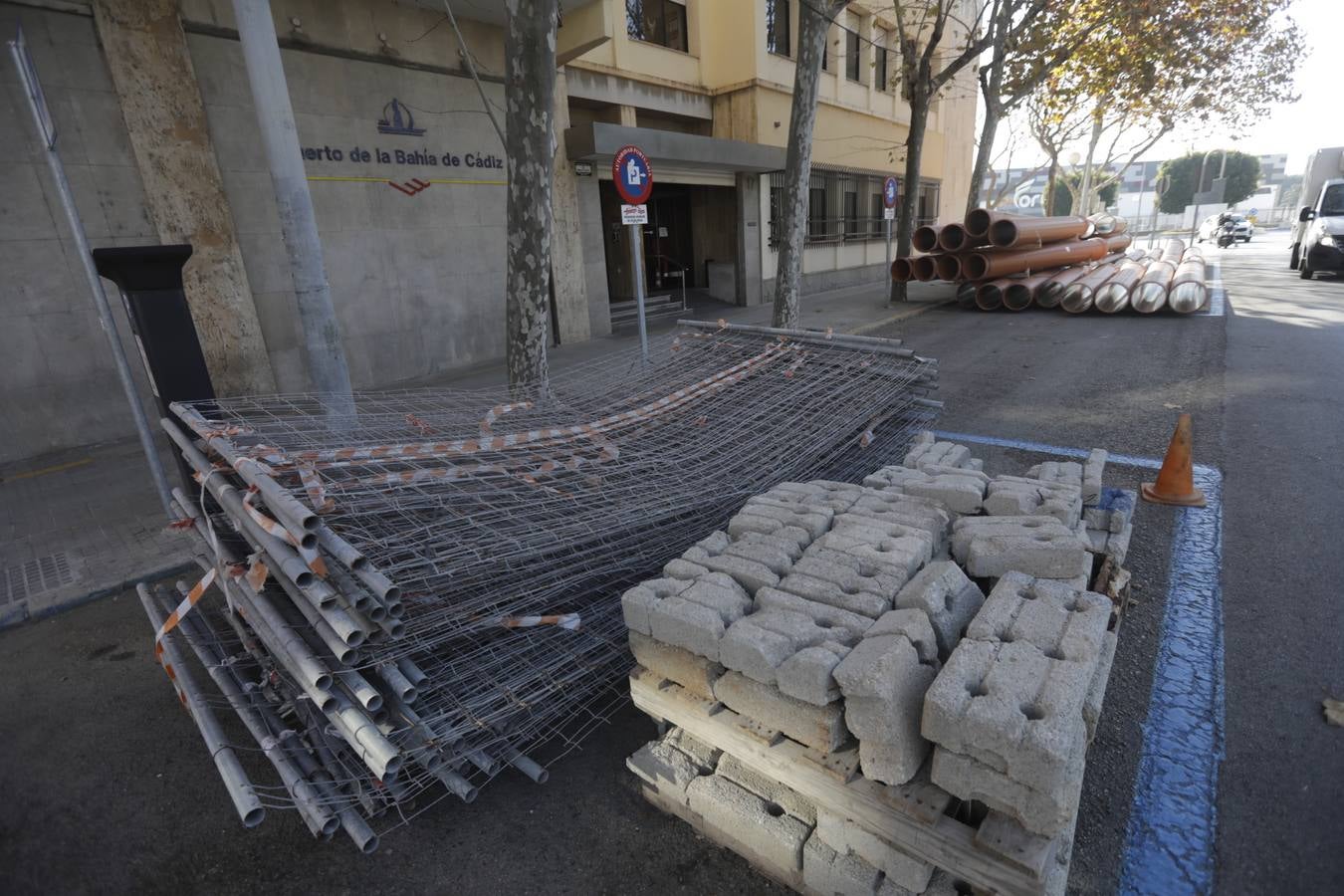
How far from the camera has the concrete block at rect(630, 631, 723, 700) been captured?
226 cm

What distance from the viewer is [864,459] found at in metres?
4.93

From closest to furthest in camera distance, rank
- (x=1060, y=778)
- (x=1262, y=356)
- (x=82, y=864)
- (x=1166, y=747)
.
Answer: (x=1060, y=778), (x=82, y=864), (x=1166, y=747), (x=1262, y=356)

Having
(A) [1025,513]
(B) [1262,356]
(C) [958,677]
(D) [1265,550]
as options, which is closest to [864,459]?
(A) [1025,513]

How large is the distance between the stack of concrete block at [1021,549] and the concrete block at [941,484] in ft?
0.62

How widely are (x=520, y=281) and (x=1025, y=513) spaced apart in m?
4.70

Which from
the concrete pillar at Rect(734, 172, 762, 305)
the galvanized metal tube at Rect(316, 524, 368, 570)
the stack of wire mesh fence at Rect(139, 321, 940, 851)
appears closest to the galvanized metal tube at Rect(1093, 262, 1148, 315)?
the concrete pillar at Rect(734, 172, 762, 305)

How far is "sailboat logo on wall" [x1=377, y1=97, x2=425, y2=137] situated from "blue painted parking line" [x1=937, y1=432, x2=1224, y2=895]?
10.3m

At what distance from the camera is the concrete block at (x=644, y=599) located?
2.34 m

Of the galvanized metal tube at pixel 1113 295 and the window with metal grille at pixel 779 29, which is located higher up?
the window with metal grille at pixel 779 29

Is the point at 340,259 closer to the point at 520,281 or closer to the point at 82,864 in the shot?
the point at 520,281

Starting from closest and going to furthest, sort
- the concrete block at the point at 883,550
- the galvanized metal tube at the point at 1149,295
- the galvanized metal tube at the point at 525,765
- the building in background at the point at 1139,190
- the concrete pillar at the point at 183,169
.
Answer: the concrete block at the point at 883,550
the galvanized metal tube at the point at 525,765
the concrete pillar at the point at 183,169
the galvanized metal tube at the point at 1149,295
the building in background at the point at 1139,190

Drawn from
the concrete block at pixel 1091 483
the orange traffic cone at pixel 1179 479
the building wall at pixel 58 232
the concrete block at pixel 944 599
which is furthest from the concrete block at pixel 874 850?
the building wall at pixel 58 232

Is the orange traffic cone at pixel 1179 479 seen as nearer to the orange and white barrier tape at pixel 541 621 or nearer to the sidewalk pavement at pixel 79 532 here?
the orange and white barrier tape at pixel 541 621

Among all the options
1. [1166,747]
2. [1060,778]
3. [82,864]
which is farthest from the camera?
[1166,747]
